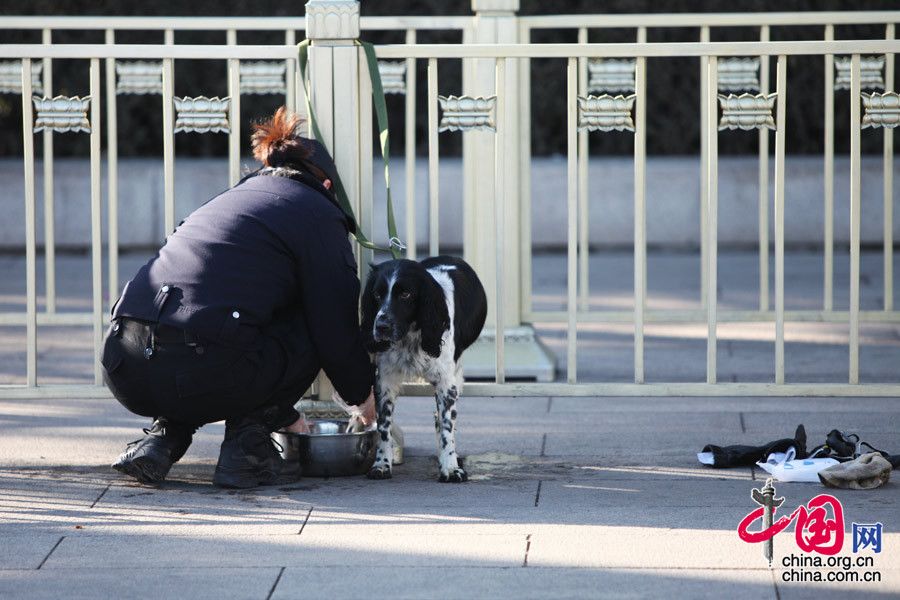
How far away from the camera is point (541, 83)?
466 inches

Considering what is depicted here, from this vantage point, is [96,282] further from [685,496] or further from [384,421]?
[685,496]

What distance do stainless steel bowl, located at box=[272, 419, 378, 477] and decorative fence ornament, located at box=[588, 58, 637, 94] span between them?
9.92ft

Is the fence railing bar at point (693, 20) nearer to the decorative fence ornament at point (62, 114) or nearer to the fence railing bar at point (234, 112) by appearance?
the fence railing bar at point (234, 112)

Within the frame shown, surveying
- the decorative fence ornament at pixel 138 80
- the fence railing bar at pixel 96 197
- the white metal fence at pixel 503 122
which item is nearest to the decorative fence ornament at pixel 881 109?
the white metal fence at pixel 503 122

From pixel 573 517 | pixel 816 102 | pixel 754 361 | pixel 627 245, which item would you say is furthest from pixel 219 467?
Result: pixel 816 102

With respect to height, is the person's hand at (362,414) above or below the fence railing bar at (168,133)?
below

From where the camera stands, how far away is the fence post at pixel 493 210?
699 centimetres

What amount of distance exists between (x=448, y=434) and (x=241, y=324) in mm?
818

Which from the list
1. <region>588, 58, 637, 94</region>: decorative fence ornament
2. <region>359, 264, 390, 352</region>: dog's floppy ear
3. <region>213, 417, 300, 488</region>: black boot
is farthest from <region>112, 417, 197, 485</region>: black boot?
<region>588, 58, 637, 94</region>: decorative fence ornament

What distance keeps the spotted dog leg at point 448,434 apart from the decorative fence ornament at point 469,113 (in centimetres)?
96

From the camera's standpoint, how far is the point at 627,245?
11203 mm

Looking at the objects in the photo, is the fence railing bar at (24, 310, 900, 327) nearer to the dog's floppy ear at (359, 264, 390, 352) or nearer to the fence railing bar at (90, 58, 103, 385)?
the fence railing bar at (90, 58, 103, 385)

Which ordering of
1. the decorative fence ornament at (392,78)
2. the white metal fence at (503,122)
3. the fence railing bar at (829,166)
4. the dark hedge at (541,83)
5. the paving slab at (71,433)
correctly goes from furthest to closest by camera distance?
the dark hedge at (541,83) < the decorative fence ornament at (392,78) < the fence railing bar at (829,166) < the paving slab at (71,433) < the white metal fence at (503,122)

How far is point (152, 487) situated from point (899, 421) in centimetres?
→ 303
